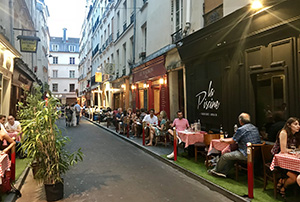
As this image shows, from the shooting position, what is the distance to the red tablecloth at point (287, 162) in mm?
3830

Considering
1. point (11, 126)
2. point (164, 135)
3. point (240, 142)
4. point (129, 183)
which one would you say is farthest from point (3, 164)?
point (164, 135)

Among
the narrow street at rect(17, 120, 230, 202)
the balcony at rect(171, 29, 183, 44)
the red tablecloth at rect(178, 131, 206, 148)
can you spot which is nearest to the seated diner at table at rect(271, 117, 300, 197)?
the narrow street at rect(17, 120, 230, 202)

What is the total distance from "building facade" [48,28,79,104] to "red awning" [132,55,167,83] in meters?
41.2

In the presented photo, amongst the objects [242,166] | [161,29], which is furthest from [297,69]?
[161,29]

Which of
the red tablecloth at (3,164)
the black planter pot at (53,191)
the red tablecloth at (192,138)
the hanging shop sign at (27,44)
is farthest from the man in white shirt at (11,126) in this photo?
the hanging shop sign at (27,44)

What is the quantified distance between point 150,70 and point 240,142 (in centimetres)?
917

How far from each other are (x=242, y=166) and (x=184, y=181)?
54.2 inches

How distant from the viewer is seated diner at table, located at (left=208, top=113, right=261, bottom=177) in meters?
5.03

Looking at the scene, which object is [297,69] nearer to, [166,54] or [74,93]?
[166,54]

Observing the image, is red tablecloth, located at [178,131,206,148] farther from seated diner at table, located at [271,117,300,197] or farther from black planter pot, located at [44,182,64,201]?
black planter pot, located at [44,182,64,201]

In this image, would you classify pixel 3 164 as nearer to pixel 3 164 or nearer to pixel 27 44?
pixel 3 164

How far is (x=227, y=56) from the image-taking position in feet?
24.4

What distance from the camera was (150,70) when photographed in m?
13.8

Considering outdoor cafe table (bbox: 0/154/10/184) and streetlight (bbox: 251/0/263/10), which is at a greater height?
streetlight (bbox: 251/0/263/10)
